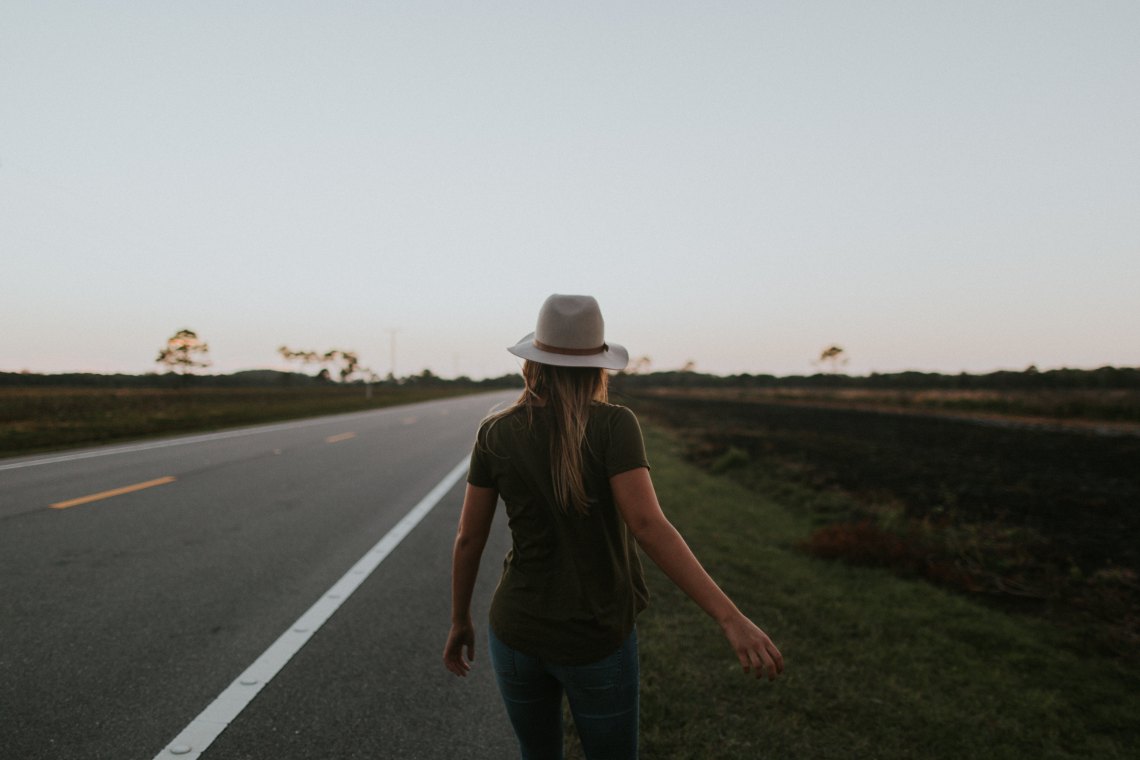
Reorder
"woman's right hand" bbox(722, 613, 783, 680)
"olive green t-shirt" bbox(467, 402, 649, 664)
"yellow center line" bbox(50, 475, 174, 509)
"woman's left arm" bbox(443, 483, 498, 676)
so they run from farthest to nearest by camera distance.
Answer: "yellow center line" bbox(50, 475, 174, 509) → "woman's left arm" bbox(443, 483, 498, 676) → "olive green t-shirt" bbox(467, 402, 649, 664) → "woman's right hand" bbox(722, 613, 783, 680)

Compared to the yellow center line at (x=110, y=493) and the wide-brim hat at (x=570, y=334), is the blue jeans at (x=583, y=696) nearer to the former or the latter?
the wide-brim hat at (x=570, y=334)

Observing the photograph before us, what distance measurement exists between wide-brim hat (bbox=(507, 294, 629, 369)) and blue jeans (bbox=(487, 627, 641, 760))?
2.72ft

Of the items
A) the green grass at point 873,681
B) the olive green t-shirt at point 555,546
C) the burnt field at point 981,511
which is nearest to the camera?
the olive green t-shirt at point 555,546

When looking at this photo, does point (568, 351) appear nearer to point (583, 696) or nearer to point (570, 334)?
point (570, 334)

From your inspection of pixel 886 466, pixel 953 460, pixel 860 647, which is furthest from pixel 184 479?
pixel 953 460

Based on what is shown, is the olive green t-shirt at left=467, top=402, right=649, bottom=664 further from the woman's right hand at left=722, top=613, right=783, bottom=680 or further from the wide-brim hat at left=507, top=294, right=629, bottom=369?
the woman's right hand at left=722, top=613, right=783, bottom=680

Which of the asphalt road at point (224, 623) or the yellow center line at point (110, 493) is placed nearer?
the asphalt road at point (224, 623)

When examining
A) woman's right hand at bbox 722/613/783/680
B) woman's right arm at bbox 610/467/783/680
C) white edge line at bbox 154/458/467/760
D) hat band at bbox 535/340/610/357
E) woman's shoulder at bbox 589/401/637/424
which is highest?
hat band at bbox 535/340/610/357

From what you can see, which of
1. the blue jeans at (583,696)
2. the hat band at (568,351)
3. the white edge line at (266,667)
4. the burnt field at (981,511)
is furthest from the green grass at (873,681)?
the hat band at (568,351)

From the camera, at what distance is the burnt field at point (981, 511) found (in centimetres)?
596

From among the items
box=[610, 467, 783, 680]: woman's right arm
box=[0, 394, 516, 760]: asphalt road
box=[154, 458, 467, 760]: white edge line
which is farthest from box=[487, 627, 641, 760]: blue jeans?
box=[154, 458, 467, 760]: white edge line

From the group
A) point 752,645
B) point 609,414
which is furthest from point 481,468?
point 752,645

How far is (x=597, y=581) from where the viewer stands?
71.0 inches

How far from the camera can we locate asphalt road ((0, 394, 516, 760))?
2.93 meters
